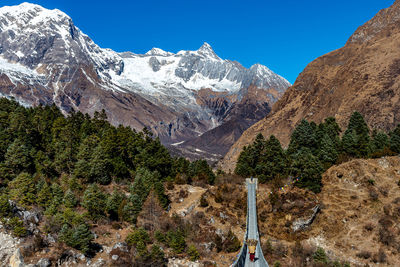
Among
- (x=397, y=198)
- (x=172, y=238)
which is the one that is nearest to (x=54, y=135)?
(x=172, y=238)

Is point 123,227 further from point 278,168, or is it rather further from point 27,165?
point 278,168

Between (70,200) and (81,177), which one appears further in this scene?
(81,177)

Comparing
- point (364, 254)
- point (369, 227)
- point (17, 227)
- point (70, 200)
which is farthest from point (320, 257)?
point (17, 227)

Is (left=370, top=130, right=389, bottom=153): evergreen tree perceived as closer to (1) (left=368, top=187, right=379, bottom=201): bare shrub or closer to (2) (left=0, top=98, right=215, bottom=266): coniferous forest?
(1) (left=368, top=187, right=379, bottom=201): bare shrub

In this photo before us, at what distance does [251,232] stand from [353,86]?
404 ft

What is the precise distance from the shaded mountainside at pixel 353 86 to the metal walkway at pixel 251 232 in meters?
79.1

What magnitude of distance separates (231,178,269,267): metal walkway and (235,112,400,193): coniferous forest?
17.2 ft

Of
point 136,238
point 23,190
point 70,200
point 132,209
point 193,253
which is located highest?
point 23,190

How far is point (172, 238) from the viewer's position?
48.9 meters

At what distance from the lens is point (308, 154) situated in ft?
214

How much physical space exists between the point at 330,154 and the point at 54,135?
206 feet

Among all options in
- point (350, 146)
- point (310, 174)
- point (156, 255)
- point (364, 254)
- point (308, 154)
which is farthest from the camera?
point (350, 146)

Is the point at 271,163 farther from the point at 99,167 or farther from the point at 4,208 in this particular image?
the point at 4,208

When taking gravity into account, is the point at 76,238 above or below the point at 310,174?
below
